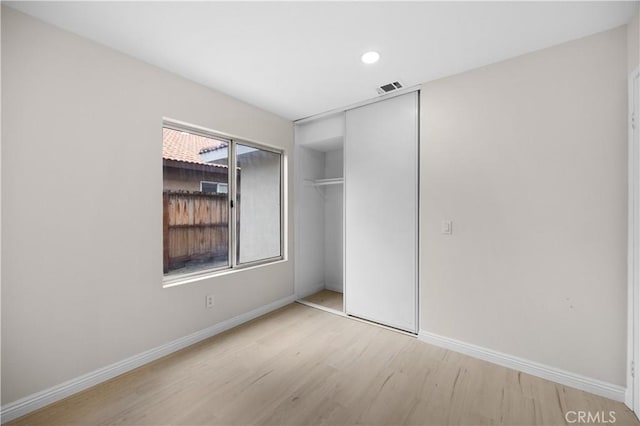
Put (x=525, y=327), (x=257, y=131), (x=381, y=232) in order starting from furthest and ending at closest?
(x=257, y=131)
(x=381, y=232)
(x=525, y=327)

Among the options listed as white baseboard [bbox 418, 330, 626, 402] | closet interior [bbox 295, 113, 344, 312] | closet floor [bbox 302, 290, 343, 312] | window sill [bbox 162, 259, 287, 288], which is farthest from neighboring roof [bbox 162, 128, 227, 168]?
white baseboard [bbox 418, 330, 626, 402]

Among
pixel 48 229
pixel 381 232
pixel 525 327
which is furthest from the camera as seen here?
pixel 381 232

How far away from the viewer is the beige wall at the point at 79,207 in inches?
62.2

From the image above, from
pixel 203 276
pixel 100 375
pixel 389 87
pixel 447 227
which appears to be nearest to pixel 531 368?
pixel 447 227

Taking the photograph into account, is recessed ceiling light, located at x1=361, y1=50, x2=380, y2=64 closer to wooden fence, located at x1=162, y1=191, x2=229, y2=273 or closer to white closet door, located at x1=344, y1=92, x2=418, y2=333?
white closet door, located at x1=344, y1=92, x2=418, y2=333

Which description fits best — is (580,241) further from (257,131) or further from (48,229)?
(48,229)

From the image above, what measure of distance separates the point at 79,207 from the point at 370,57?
7.78 feet

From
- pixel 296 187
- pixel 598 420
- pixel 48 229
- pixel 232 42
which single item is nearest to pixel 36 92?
pixel 48 229

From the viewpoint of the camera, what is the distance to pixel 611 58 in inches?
69.0

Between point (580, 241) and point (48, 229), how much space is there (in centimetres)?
353

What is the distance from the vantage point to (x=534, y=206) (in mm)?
1983

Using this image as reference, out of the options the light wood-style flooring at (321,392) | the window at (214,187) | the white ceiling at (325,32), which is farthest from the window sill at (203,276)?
the white ceiling at (325,32)

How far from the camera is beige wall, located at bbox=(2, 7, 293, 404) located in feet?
5.18

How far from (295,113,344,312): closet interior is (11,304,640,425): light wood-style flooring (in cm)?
119
